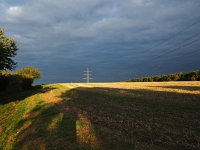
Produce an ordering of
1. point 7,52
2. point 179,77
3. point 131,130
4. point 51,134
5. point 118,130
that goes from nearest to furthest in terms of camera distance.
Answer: point 131,130 < point 118,130 < point 51,134 < point 7,52 < point 179,77

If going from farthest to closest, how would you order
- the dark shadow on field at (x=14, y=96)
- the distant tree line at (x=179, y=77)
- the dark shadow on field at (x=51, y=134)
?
the distant tree line at (x=179, y=77) → the dark shadow on field at (x=14, y=96) → the dark shadow on field at (x=51, y=134)

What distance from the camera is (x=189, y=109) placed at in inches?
750

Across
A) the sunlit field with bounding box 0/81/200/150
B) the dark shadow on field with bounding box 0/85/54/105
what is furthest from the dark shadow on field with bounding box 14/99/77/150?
the dark shadow on field with bounding box 0/85/54/105

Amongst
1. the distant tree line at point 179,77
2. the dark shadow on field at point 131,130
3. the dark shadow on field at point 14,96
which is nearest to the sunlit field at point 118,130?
the dark shadow on field at point 131,130

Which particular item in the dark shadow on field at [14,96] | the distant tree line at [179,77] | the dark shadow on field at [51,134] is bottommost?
the dark shadow on field at [51,134]

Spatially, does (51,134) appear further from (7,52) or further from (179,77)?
(179,77)

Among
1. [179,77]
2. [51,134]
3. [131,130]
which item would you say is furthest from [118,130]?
[179,77]

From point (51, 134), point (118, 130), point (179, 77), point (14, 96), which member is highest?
point (179, 77)

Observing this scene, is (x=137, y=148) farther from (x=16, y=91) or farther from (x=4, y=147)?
(x=16, y=91)

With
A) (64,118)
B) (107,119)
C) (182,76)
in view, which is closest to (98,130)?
(107,119)

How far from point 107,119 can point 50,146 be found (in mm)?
4312

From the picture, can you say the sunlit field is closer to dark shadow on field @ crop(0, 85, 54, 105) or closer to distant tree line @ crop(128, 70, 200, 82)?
dark shadow on field @ crop(0, 85, 54, 105)

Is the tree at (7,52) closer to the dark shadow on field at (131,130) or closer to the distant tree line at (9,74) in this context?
the distant tree line at (9,74)

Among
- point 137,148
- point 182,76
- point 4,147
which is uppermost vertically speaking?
point 182,76
